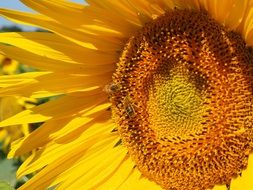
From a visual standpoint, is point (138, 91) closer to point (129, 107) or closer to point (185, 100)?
point (129, 107)

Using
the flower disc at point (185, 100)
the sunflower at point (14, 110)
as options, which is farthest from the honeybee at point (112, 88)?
the sunflower at point (14, 110)

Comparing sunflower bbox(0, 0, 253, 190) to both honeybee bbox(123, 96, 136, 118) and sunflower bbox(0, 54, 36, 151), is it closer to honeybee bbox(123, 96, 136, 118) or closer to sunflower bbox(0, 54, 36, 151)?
honeybee bbox(123, 96, 136, 118)

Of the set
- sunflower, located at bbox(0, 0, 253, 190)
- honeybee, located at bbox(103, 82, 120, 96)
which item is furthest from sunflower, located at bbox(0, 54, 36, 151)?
honeybee, located at bbox(103, 82, 120, 96)

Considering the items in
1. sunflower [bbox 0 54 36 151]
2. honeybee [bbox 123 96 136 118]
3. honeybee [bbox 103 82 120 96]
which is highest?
honeybee [bbox 103 82 120 96]

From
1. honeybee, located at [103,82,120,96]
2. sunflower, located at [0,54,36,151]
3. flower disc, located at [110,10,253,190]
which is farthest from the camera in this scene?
sunflower, located at [0,54,36,151]

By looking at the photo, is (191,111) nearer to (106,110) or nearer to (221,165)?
(221,165)

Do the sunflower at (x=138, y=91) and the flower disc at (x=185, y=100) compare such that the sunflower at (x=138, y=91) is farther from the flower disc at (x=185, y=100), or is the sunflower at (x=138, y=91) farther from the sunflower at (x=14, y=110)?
the sunflower at (x=14, y=110)

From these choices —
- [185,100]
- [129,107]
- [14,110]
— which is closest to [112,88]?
[129,107]

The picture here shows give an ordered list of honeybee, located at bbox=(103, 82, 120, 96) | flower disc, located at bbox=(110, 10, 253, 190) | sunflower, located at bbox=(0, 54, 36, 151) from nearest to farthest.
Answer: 1. flower disc, located at bbox=(110, 10, 253, 190)
2. honeybee, located at bbox=(103, 82, 120, 96)
3. sunflower, located at bbox=(0, 54, 36, 151)
